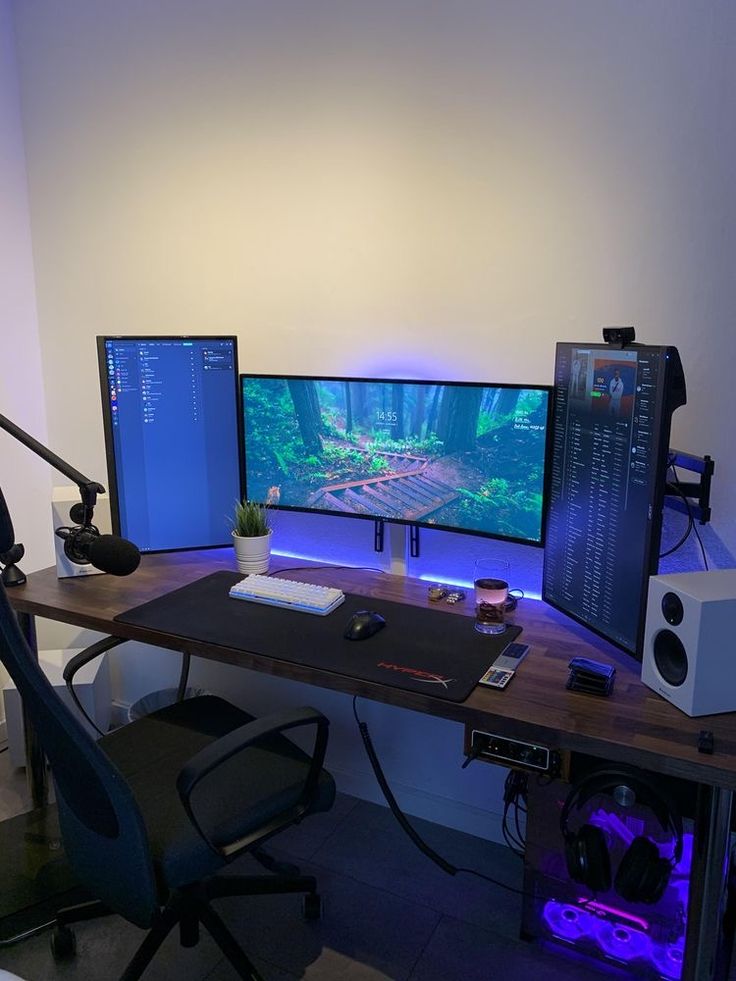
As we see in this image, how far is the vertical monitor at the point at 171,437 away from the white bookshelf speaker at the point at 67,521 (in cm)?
4

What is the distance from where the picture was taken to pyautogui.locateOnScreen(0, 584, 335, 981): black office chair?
1368 mm

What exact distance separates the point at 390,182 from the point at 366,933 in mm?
1989

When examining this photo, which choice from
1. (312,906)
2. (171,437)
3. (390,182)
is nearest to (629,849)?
(312,906)

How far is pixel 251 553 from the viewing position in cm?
229

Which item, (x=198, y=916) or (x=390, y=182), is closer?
(x=198, y=916)

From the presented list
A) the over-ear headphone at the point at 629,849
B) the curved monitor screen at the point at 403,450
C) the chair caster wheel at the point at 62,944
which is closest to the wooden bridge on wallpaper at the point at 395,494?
the curved monitor screen at the point at 403,450

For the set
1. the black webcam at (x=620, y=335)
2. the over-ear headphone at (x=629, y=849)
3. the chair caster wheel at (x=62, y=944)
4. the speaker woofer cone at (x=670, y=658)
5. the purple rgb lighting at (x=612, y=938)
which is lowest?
the chair caster wheel at (x=62, y=944)

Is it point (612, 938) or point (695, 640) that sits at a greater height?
point (695, 640)

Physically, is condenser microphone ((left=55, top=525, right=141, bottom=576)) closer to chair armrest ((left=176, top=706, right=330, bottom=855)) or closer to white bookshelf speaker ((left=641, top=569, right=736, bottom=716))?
chair armrest ((left=176, top=706, right=330, bottom=855))

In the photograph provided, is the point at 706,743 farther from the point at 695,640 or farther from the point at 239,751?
the point at 239,751

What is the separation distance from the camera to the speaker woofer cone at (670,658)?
1.50m

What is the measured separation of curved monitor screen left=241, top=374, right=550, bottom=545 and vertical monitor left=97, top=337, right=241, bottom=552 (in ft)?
0.30

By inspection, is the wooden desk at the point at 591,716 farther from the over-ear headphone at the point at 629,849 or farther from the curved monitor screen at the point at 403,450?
the curved monitor screen at the point at 403,450

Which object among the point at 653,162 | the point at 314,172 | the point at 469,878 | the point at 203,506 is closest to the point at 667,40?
the point at 653,162
